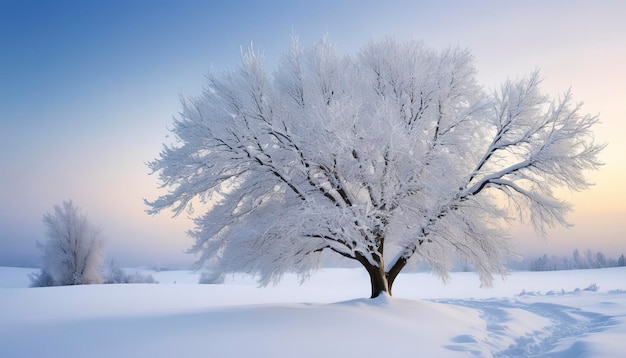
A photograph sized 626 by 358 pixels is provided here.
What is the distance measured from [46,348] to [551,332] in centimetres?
1161

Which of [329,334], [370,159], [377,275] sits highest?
[370,159]

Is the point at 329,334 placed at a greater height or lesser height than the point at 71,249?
lesser

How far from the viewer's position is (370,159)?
12.1m

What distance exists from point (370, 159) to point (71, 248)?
28.6 metres

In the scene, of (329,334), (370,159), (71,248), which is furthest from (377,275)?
(71,248)

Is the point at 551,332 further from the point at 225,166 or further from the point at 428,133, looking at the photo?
the point at 225,166

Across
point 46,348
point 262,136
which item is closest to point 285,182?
point 262,136

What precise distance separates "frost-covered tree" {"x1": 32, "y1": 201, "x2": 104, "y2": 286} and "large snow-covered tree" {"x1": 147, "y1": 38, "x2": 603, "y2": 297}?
74.7 feet

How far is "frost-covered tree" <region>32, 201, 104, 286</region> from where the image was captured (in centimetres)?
3094

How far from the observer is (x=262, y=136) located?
11906 millimetres

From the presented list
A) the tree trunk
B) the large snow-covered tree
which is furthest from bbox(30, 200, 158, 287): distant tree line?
the tree trunk

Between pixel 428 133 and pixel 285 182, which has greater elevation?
pixel 428 133

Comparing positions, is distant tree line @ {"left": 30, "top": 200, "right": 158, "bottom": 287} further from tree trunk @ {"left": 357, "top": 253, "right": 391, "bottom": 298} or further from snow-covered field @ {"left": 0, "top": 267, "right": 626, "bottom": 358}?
tree trunk @ {"left": 357, "top": 253, "right": 391, "bottom": 298}

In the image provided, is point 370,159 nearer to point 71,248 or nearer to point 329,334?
point 329,334
